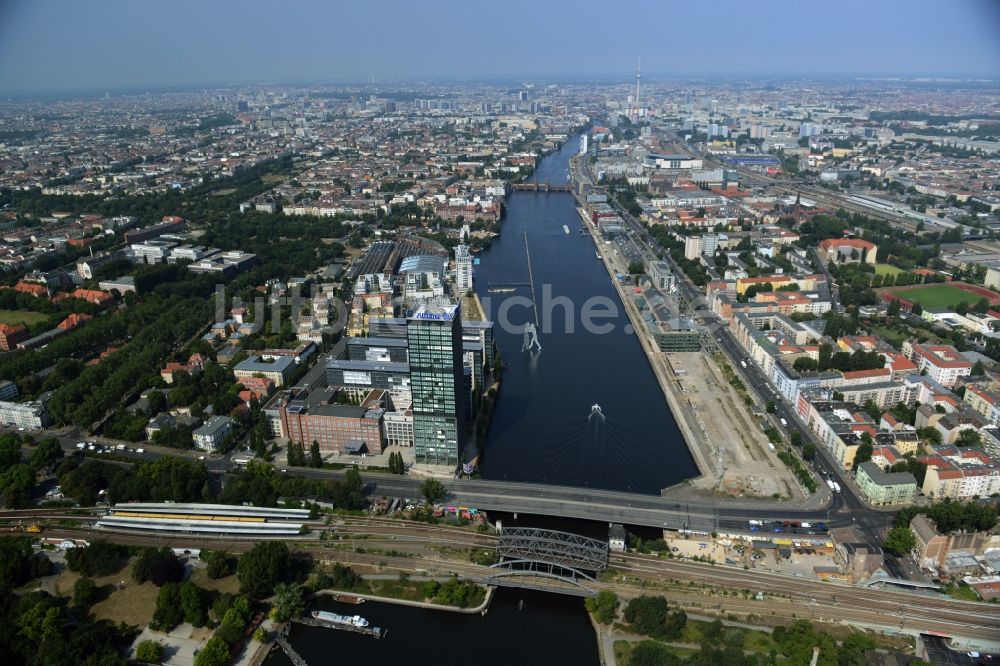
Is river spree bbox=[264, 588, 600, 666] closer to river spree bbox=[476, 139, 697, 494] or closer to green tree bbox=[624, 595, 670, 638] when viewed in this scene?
green tree bbox=[624, 595, 670, 638]

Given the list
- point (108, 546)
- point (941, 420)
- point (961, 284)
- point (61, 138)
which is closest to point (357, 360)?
point (108, 546)

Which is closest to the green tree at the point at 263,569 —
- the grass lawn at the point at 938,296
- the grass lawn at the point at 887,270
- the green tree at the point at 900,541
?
the green tree at the point at 900,541

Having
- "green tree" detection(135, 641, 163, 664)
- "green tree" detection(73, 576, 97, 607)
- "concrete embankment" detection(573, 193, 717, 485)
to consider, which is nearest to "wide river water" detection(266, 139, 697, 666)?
"concrete embankment" detection(573, 193, 717, 485)

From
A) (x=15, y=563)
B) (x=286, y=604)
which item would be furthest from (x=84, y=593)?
(x=286, y=604)

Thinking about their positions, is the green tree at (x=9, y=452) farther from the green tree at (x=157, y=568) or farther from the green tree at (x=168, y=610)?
the green tree at (x=168, y=610)

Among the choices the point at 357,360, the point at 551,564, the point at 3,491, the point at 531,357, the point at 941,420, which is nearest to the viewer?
the point at 551,564

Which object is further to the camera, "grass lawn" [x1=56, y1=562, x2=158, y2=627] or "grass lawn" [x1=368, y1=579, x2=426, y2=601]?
"grass lawn" [x1=368, y1=579, x2=426, y2=601]

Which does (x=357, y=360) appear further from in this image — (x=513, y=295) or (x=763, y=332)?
(x=763, y=332)
